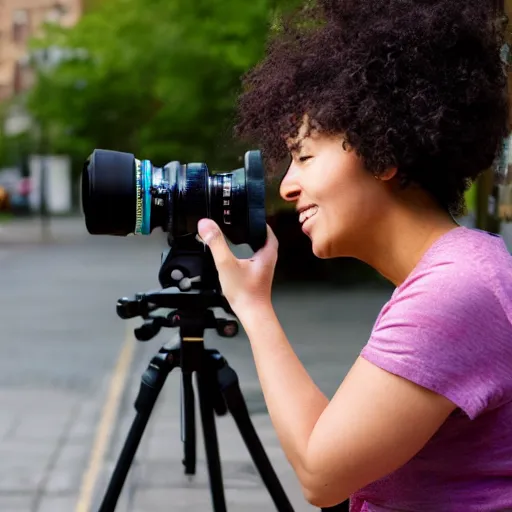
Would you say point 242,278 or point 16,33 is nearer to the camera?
point 242,278

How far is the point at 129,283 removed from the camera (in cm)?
1068

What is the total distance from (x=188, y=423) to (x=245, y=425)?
547 millimetres

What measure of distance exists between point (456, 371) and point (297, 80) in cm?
54

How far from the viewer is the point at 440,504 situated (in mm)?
1189

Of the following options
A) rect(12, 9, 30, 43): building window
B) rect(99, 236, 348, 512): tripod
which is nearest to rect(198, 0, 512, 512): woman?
rect(99, 236, 348, 512): tripod

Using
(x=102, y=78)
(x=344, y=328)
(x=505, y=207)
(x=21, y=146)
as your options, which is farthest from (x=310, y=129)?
(x=21, y=146)

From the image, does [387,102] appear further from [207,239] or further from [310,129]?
[207,239]

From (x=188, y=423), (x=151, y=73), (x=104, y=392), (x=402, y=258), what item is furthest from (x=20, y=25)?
(x=402, y=258)

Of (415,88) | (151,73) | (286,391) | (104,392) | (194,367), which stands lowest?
(104,392)

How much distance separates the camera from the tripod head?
7.31 feet

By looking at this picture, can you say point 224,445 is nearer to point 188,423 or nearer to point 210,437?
point 188,423

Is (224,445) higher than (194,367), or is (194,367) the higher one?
(194,367)

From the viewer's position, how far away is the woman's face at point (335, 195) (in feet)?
4.14

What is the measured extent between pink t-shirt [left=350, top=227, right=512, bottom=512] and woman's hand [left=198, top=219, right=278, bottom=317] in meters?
0.23
